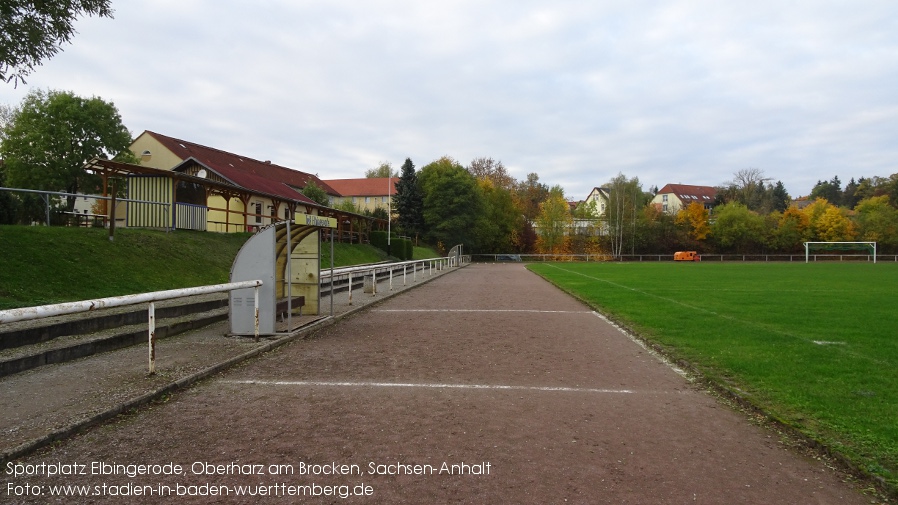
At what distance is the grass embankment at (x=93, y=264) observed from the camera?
950 cm

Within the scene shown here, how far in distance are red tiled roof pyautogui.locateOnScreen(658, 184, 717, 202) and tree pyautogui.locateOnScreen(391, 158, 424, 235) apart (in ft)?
236

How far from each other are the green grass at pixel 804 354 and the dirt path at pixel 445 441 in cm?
53

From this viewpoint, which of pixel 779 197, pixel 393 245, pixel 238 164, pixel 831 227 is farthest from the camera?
pixel 779 197

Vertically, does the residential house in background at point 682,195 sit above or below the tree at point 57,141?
above

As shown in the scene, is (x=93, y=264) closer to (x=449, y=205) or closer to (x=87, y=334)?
(x=87, y=334)

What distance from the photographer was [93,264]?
38.2ft

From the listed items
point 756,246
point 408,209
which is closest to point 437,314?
point 408,209

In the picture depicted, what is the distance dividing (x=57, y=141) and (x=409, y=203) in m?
34.2

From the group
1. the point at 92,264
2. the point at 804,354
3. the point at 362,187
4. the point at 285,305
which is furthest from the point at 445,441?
the point at 362,187

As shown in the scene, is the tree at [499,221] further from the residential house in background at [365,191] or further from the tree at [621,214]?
the residential house in background at [365,191]

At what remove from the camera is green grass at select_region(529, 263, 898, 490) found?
4578 millimetres

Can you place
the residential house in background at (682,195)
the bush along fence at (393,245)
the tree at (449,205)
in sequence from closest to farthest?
the bush along fence at (393,245)
the tree at (449,205)
the residential house in background at (682,195)

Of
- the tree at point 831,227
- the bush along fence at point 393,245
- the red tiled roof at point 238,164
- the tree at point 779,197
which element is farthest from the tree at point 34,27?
the tree at point 779,197

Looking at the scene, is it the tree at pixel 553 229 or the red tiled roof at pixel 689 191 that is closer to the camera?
the tree at pixel 553 229
